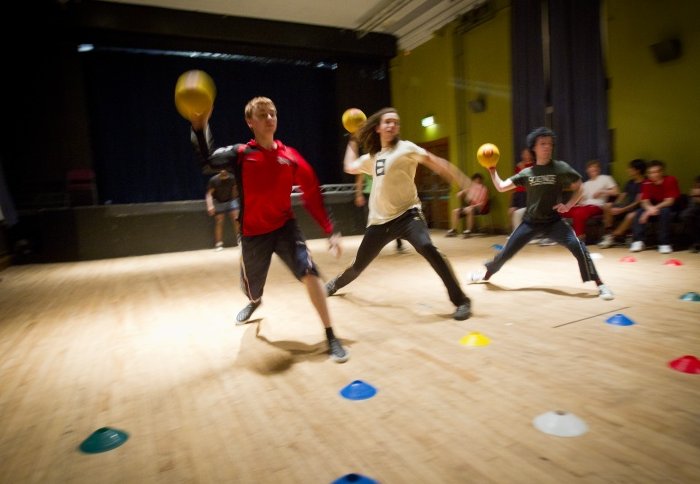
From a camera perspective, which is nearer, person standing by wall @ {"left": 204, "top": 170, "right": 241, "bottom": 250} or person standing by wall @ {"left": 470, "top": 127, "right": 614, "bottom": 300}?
person standing by wall @ {"left": 470, "top": 127, "right": 614, "bottom": 300}

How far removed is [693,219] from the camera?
6000mm

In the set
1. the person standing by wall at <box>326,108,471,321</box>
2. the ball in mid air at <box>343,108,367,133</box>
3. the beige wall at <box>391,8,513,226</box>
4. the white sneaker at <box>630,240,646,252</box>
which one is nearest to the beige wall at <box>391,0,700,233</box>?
the beige wall at <box>391,8,513,226</box>

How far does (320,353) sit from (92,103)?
36.4ft

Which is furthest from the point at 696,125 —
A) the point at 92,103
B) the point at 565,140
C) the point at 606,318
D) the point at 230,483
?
the point at 92,103

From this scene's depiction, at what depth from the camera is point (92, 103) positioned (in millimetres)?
11000

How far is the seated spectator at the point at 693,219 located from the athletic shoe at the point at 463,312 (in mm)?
4479

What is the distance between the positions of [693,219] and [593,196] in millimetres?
1463

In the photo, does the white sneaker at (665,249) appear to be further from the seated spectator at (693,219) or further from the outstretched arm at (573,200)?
the outstretched arm at (573,200)

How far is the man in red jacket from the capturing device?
9.14 ft

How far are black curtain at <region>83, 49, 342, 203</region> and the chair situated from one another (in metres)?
1.40

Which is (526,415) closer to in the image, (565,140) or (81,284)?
A: (81,284)

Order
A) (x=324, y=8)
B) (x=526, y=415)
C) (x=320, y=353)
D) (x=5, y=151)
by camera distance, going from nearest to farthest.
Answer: (x=526, y=415) → (x=320, y=353) → (x=5, y=151) → (x=324, y=8)

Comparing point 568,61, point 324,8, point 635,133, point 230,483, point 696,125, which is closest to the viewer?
point 230,483

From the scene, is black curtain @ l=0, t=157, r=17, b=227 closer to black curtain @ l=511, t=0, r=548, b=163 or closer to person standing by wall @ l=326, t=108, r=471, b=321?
person standing by wall @ l=326, t=108, r=471, b=321
